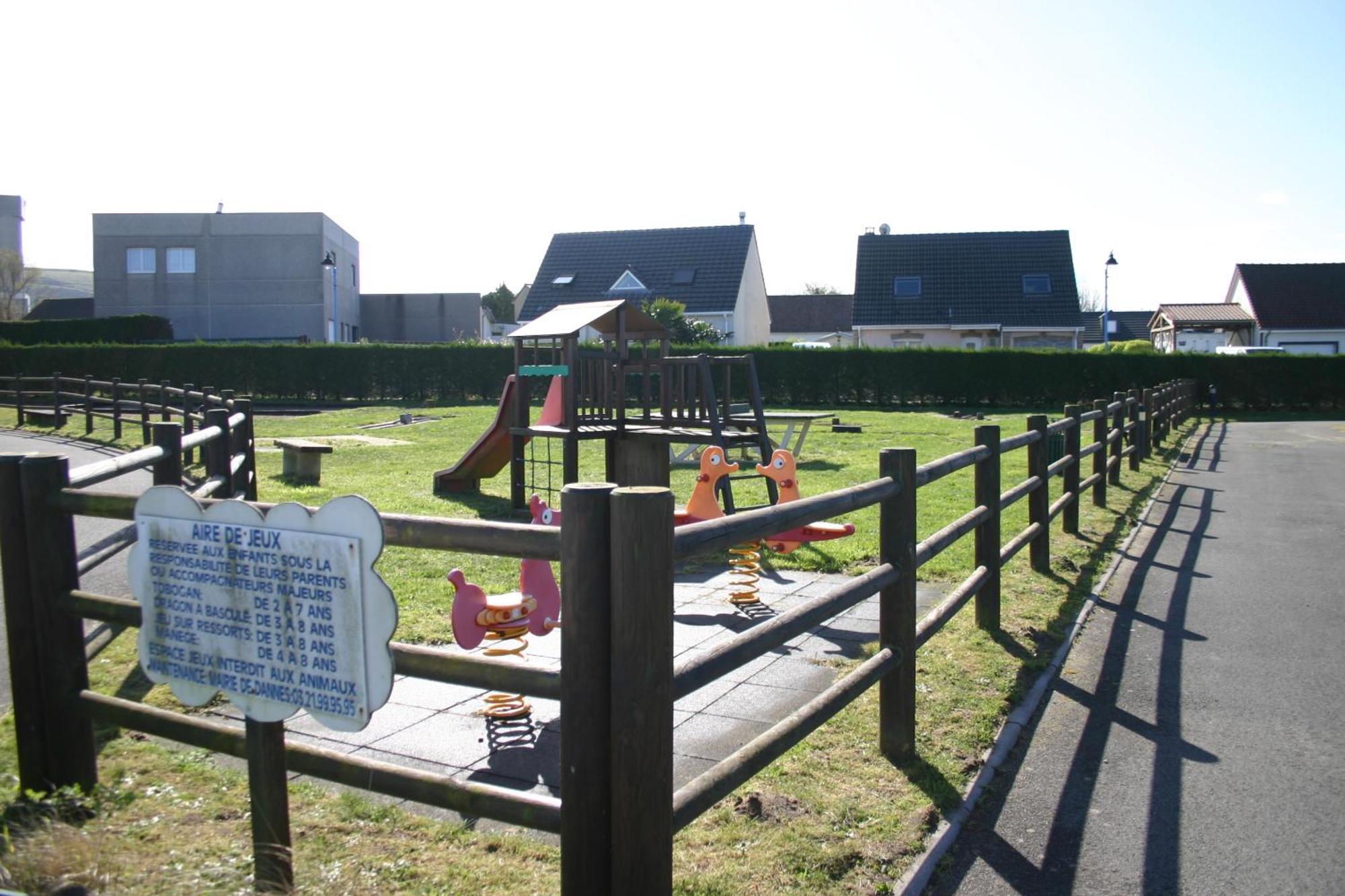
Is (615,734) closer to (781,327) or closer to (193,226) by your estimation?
(193,226)

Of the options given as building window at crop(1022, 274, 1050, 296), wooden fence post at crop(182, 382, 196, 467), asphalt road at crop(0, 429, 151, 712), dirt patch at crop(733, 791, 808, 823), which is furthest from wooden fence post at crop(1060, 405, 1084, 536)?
building window at crop(1022, 274, 1050, 296)

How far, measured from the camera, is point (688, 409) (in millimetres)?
11516

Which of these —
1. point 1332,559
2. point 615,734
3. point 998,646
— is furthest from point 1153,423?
point 615,734

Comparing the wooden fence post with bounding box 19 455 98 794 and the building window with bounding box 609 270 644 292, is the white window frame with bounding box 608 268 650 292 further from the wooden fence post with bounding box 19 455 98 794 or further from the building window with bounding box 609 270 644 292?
the wooden fence post with bounding box 19 455 98 794

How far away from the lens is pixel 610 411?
12.7m

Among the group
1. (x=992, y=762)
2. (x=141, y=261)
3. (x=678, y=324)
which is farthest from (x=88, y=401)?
(x=141, y=261)

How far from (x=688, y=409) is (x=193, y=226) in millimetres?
50746

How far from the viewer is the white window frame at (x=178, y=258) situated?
54.9 metres

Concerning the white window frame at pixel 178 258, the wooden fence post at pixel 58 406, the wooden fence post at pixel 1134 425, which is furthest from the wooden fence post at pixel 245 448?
the white window frame at pixel 178 258

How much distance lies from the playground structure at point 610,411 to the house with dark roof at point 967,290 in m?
33.8

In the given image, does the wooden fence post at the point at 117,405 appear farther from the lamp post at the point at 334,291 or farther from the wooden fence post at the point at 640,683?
the lamp post at the point at 334,291

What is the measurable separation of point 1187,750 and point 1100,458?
25.3ft

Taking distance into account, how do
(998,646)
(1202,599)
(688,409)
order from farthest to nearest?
(688,409), (1202,599), (998,646)

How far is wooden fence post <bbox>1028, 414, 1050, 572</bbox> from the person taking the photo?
7727mm
